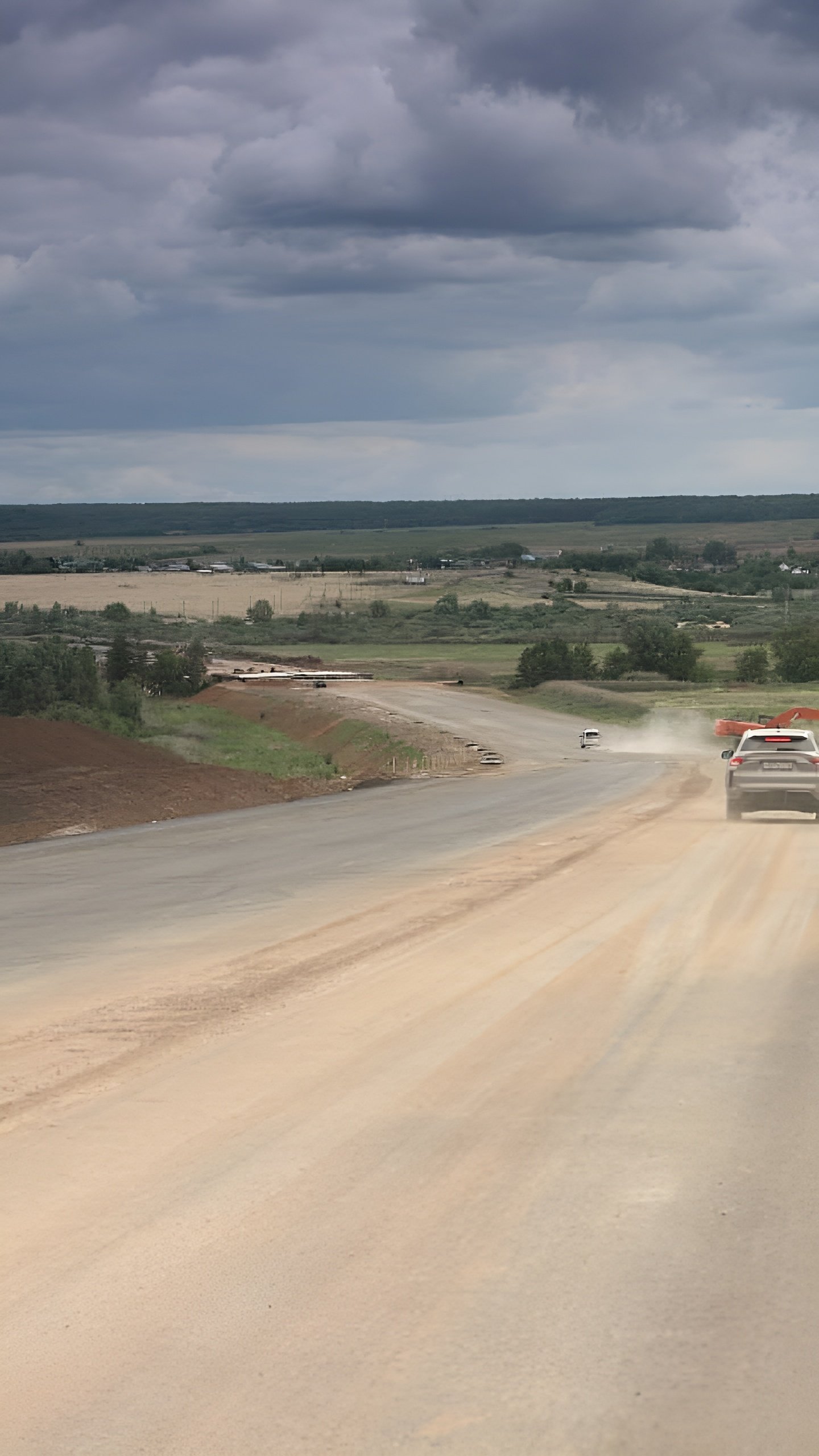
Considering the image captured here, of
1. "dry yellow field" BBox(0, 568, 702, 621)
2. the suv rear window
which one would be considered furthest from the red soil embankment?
"dry yellow field" BBox(0, 568, 702, 621)

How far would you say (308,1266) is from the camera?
613 centimetres

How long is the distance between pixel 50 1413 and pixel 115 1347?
48cm

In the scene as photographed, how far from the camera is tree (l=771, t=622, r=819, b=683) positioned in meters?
85.2

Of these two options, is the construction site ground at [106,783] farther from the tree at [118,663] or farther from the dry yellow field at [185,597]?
the dry yellow field at [185,597]

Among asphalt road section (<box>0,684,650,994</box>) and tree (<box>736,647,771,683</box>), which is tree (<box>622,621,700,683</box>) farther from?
asphalt road section (<box>0,684,650,994</box>)

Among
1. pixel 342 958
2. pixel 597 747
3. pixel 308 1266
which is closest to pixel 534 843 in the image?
pixel 342 958

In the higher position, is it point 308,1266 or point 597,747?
point 308,1266

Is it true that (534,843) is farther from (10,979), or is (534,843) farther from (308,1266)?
(308,1266)

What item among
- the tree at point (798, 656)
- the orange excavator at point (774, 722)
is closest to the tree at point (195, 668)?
the tree at point (798, 656)

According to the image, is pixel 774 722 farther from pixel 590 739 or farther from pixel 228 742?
pixel 228 742

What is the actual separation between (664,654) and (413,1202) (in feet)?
279

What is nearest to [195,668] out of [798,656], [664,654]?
[664,654]

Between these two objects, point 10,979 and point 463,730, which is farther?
point 463,730

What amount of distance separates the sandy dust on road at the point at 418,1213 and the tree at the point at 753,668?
246ft
